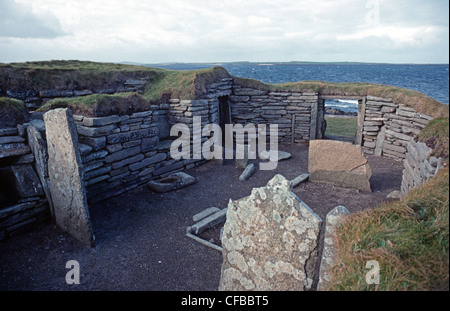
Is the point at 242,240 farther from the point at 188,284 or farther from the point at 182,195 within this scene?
the point at 182,195

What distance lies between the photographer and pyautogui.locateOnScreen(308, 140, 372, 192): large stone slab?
8.61 m

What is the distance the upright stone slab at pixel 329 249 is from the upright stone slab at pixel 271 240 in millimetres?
117

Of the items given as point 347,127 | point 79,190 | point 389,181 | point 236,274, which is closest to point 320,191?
point 389,181

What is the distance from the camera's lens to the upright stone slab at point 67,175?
5469 millimetres

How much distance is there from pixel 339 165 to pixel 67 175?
24.1 feet

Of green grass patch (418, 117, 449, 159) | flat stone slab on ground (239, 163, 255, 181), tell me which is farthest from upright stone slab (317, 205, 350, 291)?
flat stone slab on ground (239, 163, 255, 181)

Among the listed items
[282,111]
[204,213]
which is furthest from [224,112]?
[204,213]

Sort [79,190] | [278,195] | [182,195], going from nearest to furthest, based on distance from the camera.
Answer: [278,195]
[79,190]
[182,195]

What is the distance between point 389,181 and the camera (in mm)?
9266

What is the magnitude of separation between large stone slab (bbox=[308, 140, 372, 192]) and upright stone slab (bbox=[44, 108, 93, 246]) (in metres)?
6.66

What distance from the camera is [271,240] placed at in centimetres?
323

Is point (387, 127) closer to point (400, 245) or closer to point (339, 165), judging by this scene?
point (339, 165)

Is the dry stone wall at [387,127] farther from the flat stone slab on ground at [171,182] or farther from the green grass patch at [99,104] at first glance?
the green grass patch at [99,104]

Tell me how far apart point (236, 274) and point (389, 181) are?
772cm
